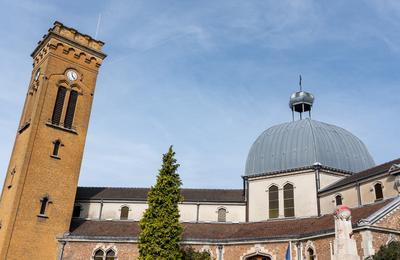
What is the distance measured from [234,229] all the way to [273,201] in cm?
422

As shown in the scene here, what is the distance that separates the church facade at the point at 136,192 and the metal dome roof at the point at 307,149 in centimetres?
10

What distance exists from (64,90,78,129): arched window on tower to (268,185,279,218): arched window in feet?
63.0

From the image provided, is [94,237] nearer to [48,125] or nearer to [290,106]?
[48,125]

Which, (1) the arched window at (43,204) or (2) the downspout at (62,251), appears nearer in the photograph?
(2) the downspout at (62,251)

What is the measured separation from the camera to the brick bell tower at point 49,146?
34.5 meters

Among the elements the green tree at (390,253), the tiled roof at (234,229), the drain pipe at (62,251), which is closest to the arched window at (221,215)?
the tiled roof at (234,229)

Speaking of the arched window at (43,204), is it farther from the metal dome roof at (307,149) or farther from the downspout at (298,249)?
the downspout at (298,249)

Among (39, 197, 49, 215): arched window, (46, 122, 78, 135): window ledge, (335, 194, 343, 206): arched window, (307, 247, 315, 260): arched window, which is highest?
(46, 122, 78, 135): window ledge

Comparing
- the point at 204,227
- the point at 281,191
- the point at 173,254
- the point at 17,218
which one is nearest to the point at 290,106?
the point at 281,191

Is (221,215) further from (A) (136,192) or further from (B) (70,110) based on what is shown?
(B) (70,110)

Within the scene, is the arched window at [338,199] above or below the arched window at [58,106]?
below

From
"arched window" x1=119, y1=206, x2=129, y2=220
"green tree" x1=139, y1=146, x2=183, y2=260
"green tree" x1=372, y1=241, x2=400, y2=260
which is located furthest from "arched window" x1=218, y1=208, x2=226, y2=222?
"green tree" x1=372, y1=241, x2=400, y2=260

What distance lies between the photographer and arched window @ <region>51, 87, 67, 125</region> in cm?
3917

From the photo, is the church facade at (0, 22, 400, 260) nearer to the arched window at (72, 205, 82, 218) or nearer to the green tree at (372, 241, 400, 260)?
the arched window at (72, 205, 82, 218)
